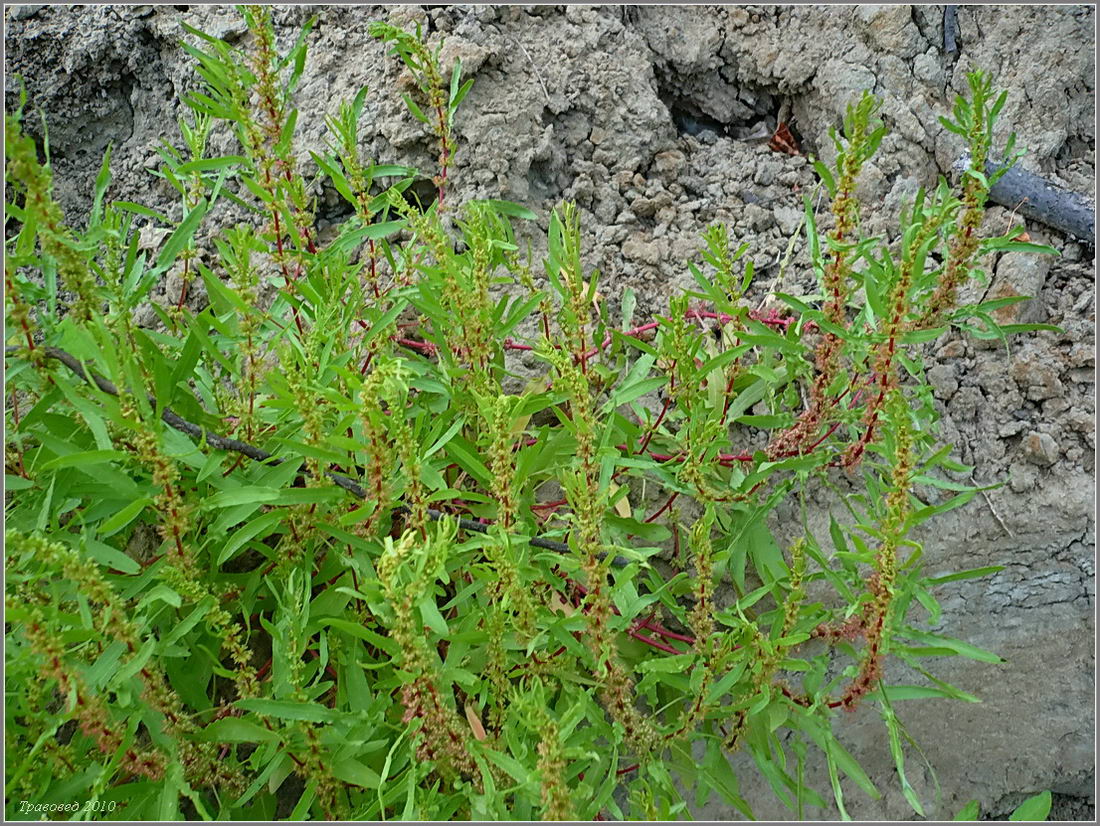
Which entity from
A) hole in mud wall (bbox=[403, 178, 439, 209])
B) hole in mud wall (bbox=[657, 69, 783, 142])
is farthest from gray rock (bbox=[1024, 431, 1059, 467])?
hole in mud wall (bbox=[403, 178, 439, 209])

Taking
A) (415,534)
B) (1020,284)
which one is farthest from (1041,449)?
(415,534)

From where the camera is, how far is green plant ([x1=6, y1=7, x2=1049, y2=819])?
108cm

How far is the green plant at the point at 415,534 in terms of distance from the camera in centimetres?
108

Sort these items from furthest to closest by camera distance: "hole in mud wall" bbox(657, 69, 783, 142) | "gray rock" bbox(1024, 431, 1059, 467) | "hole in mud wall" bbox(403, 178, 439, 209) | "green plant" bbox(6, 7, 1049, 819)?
1. "hole in mud wall" bbox(657, 69, 783, 142)
2. "hole in mud wall" bbox(403, 178, 439, 209)
3. "gray rock" bbox(1024, 431, 1059, 467)
4. "green plant" bbox(6, 7, 1049, 819)

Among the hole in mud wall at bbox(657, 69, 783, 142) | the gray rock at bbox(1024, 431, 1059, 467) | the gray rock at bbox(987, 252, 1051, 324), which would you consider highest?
the hole in mud wall at bbox(657, 69, 783, 142)

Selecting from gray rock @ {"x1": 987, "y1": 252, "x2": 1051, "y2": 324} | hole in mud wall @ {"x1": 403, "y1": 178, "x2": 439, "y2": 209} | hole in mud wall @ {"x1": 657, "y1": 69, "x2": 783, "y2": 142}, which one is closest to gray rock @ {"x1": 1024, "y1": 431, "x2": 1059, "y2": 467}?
gray rock @ {"x1": 987, "y1": 252, "x2": 1051, "y2": 324}

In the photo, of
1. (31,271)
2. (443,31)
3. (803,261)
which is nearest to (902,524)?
(803,261)

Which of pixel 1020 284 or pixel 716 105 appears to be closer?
pixel 1020 284

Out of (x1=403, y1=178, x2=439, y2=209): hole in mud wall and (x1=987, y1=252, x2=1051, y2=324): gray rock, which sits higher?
(x1=403, y1=178, x2=439, y2=209): hole in mud wall

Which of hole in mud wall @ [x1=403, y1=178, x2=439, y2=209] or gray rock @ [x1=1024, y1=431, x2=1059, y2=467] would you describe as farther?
hole in mud wall @ [x1=403, y1=178, x2=439, y2=209]

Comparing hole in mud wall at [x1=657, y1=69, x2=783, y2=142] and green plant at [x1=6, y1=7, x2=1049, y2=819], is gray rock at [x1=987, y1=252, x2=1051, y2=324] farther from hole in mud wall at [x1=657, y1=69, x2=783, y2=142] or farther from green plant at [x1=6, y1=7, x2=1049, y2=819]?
hole in mud wall at [x1=657, y1=69, x2=783, y2=142]

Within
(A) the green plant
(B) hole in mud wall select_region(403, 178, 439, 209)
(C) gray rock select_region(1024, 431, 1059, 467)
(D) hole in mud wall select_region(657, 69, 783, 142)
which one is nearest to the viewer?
(A) the green plant

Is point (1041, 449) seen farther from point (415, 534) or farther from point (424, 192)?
point (424, 192)

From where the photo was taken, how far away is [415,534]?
1.15 meters
